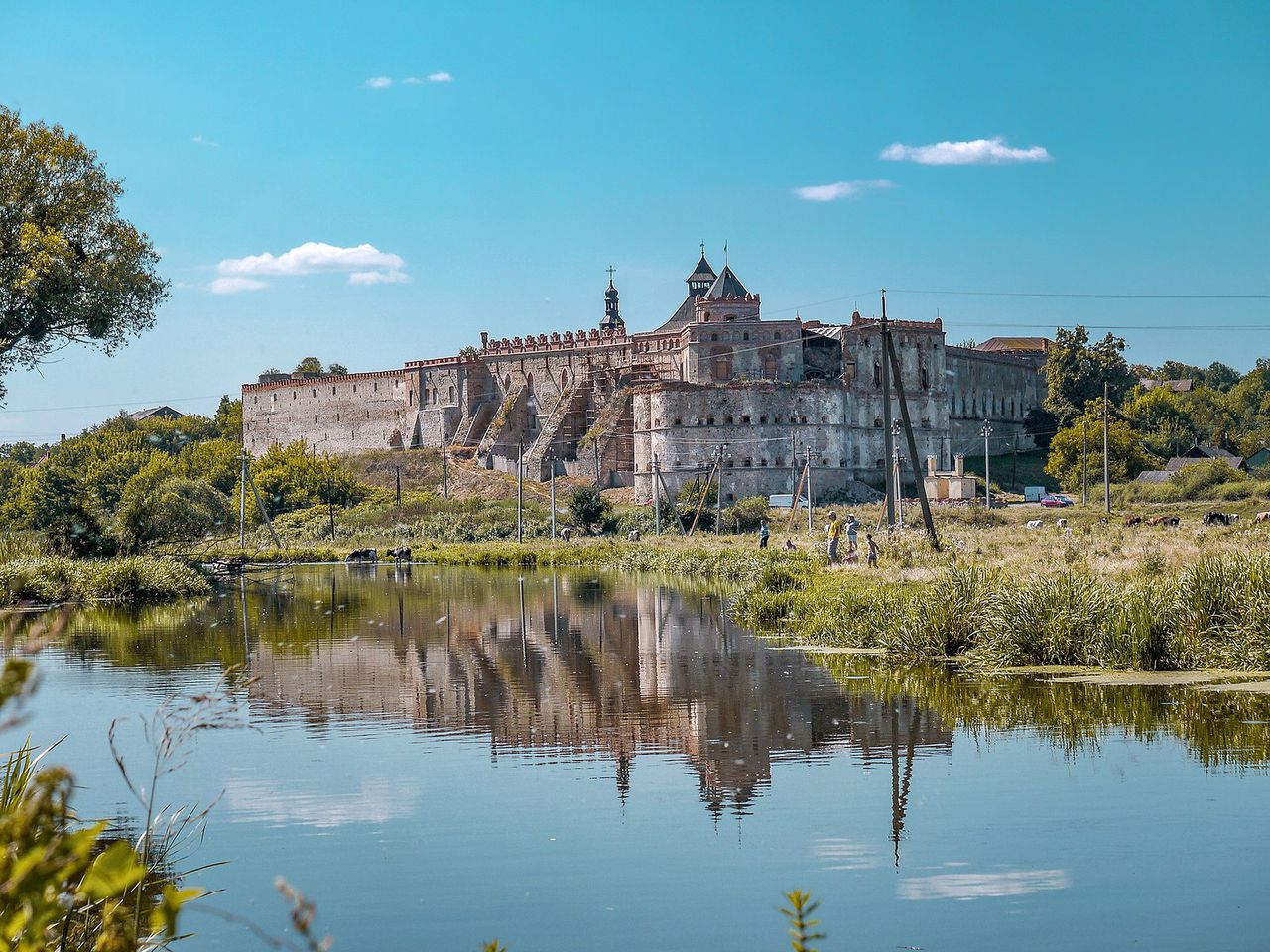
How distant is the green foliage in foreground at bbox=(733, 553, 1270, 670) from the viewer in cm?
1146

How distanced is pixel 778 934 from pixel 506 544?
125ft

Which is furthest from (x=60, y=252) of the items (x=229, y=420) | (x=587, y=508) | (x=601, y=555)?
(x=229, y=420)

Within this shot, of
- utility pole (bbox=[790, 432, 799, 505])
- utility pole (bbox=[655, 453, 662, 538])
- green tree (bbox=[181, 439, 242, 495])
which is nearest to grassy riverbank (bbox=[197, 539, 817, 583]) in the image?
utility pole (bbox=[655, 453, 662, 538])

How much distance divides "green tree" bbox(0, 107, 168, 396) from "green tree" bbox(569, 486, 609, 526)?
29619 mm

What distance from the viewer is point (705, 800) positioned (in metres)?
7.89

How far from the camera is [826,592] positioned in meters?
17.2

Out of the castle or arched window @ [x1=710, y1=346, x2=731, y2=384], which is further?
arched window @ [x1=710, y1=346, x2=731, y2=384]

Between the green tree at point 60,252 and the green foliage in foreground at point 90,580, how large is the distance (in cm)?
368

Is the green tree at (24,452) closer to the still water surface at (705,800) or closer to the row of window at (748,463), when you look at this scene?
the row of window at (748,463)

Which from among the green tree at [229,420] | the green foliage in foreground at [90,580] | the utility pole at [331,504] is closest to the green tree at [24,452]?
the green tree at [229,420]

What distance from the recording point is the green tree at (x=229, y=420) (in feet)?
312

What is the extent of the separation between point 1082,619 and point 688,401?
162 feet

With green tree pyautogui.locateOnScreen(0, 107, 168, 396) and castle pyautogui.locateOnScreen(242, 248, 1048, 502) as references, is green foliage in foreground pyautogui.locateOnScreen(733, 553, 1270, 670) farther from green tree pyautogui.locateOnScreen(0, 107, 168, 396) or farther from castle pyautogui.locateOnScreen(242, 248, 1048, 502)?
castle pyautogui.locateOnScreen(242, 248, 1048, 502)

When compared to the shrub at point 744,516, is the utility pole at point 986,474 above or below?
above
